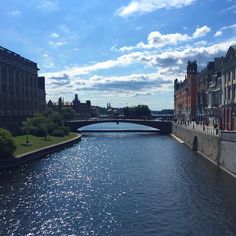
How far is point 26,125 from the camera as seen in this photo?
9175cm

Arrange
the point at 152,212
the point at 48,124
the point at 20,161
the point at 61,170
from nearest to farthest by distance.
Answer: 1. the point at 152,212
2. the point at 61,170
3. the point at 20,161
4. the point at 48,124

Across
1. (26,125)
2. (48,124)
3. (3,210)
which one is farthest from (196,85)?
(3,210)

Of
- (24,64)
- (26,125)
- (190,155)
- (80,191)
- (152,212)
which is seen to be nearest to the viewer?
(152,212)

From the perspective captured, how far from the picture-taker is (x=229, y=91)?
234 feet

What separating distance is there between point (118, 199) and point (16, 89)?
312ft

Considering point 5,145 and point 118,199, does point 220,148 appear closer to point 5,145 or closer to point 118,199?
point 118,199

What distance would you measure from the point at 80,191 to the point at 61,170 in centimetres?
1363

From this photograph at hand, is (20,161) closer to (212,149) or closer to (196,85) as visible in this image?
(212,149)

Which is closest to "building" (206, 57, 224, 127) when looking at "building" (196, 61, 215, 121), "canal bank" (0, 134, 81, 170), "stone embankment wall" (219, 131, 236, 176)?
"building" (196, 61, 215, 121)

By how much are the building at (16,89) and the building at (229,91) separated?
160 feet

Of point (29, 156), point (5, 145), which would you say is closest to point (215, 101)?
point (29, 156)

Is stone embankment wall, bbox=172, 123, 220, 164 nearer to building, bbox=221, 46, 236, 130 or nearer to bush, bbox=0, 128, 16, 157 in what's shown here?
building, bbox=221, 46, 236, 130

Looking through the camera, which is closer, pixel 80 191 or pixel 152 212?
pixel 152 212

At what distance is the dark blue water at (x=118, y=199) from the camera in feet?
92.3
